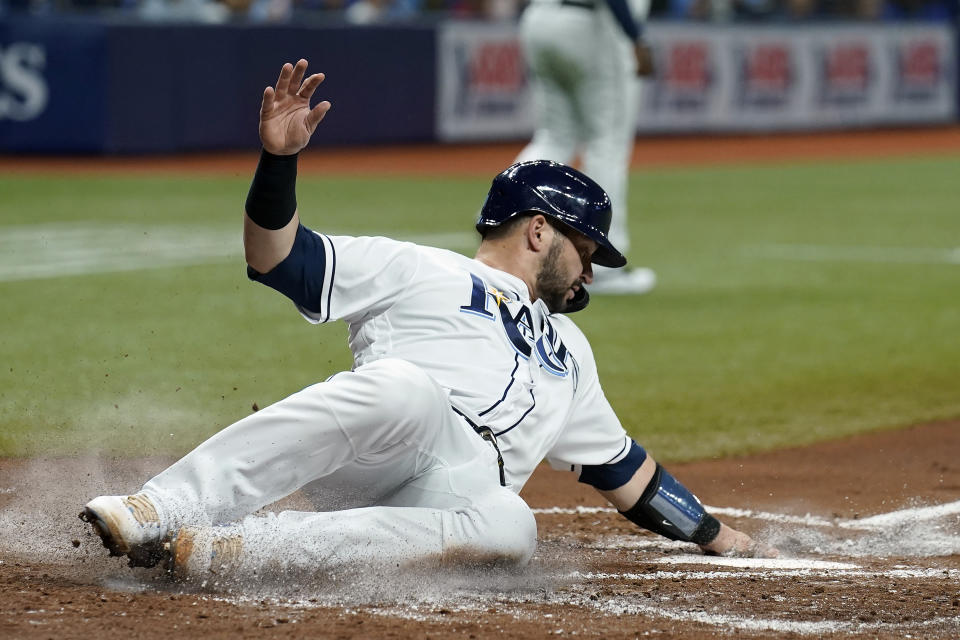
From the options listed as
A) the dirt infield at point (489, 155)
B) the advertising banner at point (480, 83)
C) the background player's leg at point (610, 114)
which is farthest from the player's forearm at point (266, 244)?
the advertising banner at point (480, 83)

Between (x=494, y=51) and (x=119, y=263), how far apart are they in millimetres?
9880

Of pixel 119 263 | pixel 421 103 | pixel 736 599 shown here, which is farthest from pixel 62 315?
pixel 421 103

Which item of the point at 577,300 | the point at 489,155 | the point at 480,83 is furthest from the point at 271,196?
the point at 480,83

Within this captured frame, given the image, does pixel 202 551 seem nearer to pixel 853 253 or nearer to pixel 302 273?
pixel 302 273

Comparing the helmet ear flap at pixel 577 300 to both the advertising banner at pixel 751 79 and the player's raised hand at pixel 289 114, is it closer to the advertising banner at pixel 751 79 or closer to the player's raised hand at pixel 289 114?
the player's raised hand at pixel 289 114

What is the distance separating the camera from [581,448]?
397 cm

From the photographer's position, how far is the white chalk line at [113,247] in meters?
9.50

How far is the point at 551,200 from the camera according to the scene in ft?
12.9

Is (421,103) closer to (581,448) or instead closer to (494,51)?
(494,51)

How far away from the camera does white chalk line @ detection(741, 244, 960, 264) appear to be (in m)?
10.6

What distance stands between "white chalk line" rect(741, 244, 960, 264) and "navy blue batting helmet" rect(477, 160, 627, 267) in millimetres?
6935

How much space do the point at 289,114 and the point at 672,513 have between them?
1459 millimetres

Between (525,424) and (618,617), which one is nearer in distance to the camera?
(618,617)

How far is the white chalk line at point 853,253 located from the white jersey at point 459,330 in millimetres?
7144
